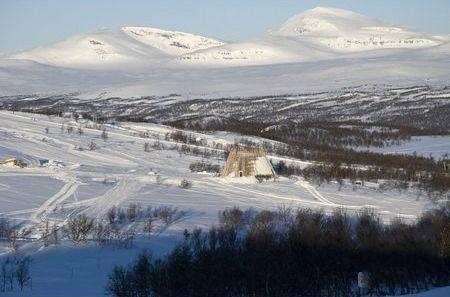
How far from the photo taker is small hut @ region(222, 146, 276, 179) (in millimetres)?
29359

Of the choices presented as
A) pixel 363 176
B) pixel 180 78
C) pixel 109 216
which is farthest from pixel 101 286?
pixel 180 78

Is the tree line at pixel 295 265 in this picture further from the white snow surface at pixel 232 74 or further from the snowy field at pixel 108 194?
the white snow surface at pixel 232 74

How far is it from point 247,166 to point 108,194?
7733 millimetres

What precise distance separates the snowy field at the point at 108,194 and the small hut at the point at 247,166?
30.5 inches

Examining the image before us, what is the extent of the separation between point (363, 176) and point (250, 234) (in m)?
18.1

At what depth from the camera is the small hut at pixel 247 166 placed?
29.4 m

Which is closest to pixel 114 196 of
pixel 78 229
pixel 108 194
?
pixel 108 194

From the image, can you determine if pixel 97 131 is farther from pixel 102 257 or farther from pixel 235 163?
pixel 102 257

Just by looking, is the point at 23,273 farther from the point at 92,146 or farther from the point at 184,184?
the point at 92,146

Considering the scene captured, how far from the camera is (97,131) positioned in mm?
41062

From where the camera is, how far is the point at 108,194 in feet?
76.5

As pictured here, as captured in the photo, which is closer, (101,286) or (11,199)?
(101,286)

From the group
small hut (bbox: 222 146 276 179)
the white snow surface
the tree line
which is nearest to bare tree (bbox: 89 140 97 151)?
small hut (bbox: 222 146 276 179)

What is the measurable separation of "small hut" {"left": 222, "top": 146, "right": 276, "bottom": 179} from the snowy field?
2.54 feet
